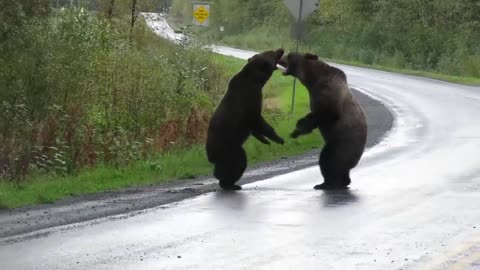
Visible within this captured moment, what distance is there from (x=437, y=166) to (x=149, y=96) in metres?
6.37

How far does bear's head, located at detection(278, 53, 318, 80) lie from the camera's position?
13594 mm

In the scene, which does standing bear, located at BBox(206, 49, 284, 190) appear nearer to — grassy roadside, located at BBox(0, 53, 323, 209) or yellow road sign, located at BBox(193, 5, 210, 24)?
grassy roadside, located at BBox(0, 53, 323, 209)

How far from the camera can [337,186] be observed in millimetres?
13344

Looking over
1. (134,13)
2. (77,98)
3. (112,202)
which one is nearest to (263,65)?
(112,202)

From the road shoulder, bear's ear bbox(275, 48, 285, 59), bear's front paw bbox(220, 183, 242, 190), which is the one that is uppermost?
bear's ear bbox(275, 48, 285, 59)

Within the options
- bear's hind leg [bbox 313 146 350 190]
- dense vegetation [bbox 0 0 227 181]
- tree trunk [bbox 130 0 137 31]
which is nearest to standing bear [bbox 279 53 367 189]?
bear's hind leg [bbox 313 146 350 190]

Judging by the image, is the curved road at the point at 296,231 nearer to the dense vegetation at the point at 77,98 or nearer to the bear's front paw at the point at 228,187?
the bear's front paw at the point at 228,187

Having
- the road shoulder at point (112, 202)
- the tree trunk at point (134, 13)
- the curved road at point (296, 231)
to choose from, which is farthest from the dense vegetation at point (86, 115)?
the tree trunk at point (134, 13)

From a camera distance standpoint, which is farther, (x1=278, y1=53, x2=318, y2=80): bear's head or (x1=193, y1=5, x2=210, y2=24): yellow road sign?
(x1=193, y1=5, x2=210, y2=24): yellow road sign

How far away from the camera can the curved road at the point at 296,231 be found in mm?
8609

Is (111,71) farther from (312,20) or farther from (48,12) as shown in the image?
(312,20)

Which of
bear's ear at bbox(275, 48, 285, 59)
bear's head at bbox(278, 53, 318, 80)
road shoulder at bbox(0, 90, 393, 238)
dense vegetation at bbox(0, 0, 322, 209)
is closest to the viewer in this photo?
road shoulder at bbox(0, 90, 393, 238)

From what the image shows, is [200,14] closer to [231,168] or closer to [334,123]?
[231,168]

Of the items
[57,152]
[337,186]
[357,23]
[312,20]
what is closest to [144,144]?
[57,152]
